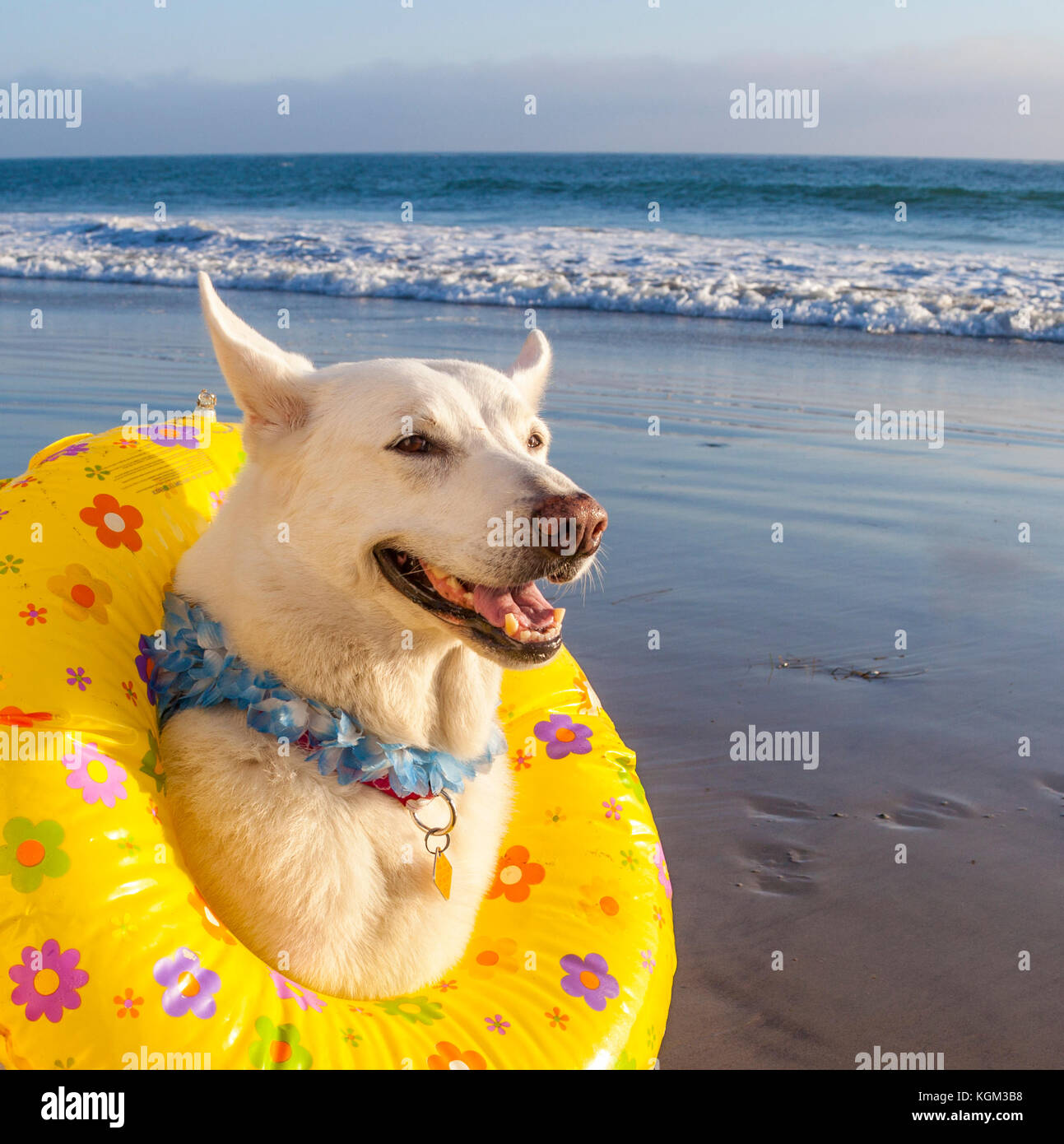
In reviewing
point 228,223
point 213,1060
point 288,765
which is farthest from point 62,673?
point 228,223

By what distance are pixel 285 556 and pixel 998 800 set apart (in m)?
2.92

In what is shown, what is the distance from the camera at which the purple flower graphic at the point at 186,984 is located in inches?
86.1

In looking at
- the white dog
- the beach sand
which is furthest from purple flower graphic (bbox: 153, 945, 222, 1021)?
the beach sand

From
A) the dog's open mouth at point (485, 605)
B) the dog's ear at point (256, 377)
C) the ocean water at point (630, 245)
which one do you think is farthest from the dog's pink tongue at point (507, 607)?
the ocean water at point (630, 245)

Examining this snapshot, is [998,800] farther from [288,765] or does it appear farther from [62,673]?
[62,673]

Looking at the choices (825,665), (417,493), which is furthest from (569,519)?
(825,665)

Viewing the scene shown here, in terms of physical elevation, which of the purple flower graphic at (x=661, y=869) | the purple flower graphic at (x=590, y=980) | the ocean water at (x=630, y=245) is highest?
the ocean water at (x=630, y=245)

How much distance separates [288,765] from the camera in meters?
2.58

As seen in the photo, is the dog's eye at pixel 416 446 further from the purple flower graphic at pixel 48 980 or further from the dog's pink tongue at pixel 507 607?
the purple flower graphic at pixel 48 980

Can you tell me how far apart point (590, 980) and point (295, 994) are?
0.75 m

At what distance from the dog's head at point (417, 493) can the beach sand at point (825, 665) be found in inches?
56.3

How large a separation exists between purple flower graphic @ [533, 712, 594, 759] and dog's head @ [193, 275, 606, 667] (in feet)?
3.36

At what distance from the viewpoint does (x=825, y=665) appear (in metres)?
5.33

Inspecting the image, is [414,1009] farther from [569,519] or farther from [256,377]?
[256,377]
